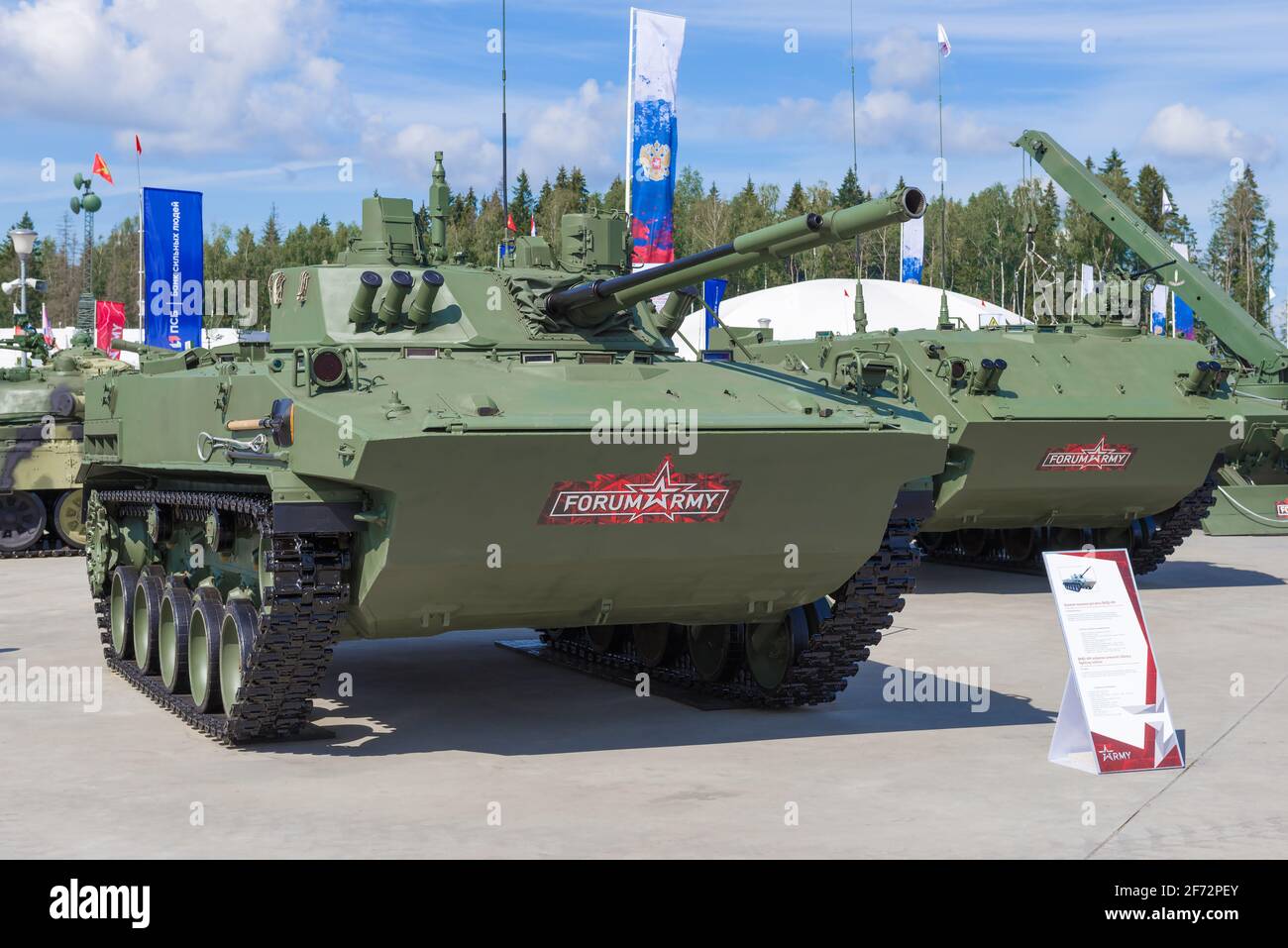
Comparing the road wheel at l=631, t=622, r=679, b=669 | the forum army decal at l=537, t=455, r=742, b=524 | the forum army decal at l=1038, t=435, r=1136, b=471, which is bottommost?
the road wheel at l=631, t=622, r=679, b=669

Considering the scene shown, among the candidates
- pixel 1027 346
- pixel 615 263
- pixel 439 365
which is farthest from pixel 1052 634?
pixel 439 365

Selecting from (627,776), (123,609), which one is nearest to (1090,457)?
(627,776)

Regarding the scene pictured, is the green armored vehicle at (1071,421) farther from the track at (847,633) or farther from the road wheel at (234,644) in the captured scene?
the road wheel at (234,644)

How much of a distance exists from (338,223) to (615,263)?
310 feet

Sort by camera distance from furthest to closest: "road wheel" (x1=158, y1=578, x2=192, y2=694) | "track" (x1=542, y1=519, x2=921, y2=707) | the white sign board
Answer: "road wheel" (x1=158, y1=578, x2=192, y2=694)
"track" (x1=542, y1=519, x2=921, y2=707)
the white sign board

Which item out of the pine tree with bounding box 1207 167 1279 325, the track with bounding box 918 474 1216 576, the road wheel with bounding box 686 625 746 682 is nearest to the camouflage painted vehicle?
the track with bounding box 918 474 1216 576

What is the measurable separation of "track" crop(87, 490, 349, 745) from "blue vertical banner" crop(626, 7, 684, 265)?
16693 millimetres

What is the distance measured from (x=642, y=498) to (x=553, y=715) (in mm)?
2649

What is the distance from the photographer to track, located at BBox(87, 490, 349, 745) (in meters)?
9.71

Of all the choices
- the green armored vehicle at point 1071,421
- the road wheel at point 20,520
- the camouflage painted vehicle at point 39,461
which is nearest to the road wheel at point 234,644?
the green armored vehicle at point 1071,421

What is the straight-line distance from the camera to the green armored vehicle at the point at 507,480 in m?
9.49

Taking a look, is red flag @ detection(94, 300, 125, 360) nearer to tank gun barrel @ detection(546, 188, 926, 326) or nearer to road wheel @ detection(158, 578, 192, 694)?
road wheel @ detection(158, 578, 192, 694)

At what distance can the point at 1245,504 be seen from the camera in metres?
22.8

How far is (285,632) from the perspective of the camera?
387 inches
